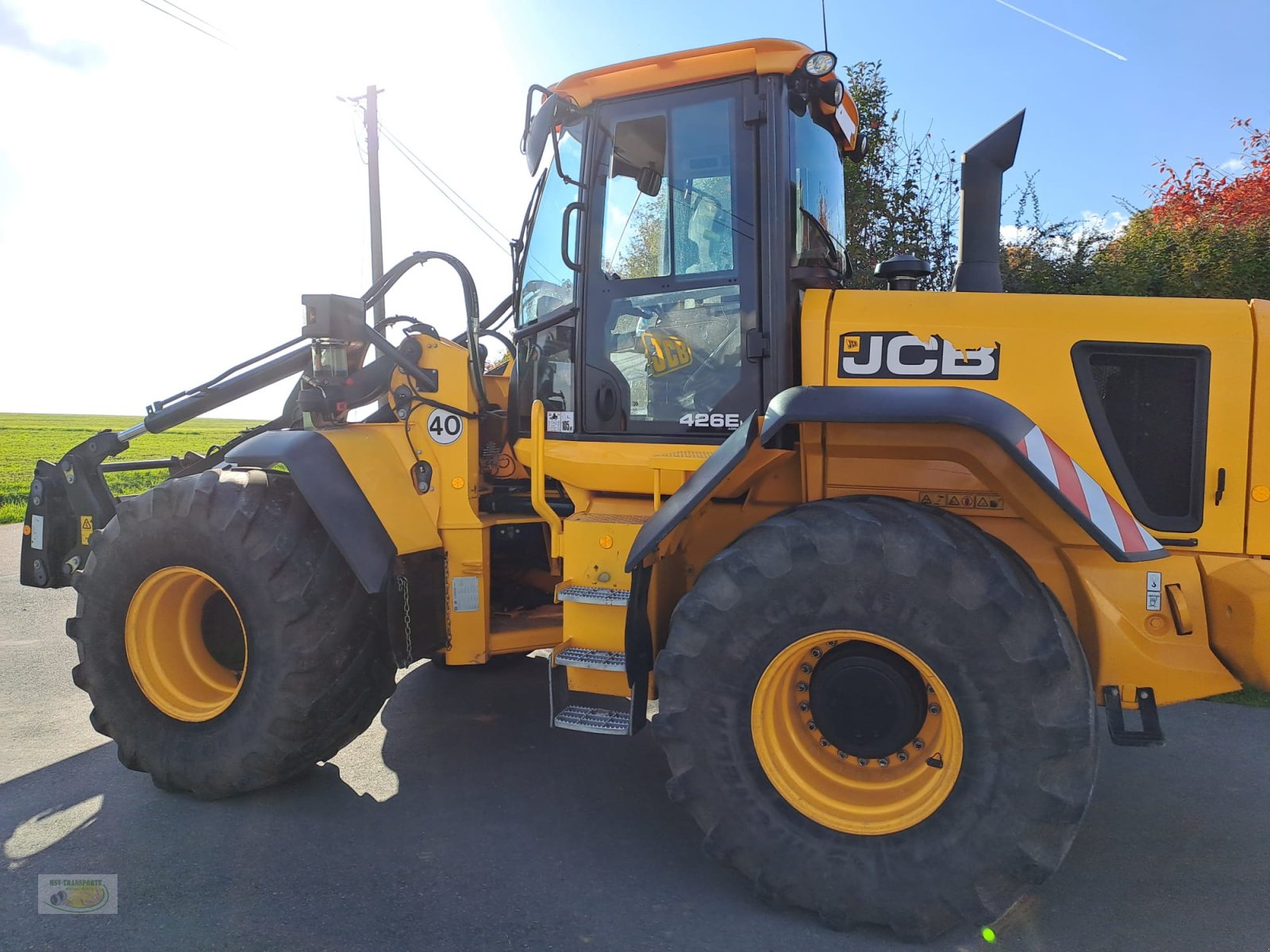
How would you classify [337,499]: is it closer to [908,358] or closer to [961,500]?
[908,358]

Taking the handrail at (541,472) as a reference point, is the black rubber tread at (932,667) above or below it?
below

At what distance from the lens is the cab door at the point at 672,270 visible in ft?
10.5

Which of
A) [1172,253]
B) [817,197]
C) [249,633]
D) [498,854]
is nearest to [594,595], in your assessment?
[498,854]

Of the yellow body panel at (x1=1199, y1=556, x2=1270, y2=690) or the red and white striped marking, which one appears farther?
the yellow body panel at (x1=1199, y1=556, x2=1270, y2=690)

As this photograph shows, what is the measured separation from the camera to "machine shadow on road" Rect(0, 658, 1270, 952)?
8.47 ft

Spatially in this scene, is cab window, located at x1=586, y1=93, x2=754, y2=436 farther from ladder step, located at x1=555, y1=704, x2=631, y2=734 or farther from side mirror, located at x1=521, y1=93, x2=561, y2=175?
ladder step, located at x1=555, y1=704, x2=631, y2=734

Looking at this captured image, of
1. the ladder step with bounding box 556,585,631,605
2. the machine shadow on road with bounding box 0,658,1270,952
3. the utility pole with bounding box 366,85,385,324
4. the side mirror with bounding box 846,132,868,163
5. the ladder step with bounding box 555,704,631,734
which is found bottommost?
the machine shadow on road with bounding box 0,658,1270,952

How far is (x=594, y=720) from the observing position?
315cm

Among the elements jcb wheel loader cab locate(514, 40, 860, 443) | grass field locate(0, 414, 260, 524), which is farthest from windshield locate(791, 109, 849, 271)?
grass field locate(0, 414, 260, 524)

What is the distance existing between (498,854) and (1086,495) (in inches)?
92.2

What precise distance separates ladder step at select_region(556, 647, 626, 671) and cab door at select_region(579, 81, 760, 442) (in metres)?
0.88

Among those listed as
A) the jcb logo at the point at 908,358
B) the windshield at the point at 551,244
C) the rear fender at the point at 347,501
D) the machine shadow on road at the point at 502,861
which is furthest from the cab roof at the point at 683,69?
the machine shadow on road at the point at 502,861

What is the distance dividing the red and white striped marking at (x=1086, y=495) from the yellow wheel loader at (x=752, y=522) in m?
0.02

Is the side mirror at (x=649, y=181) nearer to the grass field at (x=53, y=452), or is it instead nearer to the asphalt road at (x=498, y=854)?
the asphalt road at (x=498, y=854)
